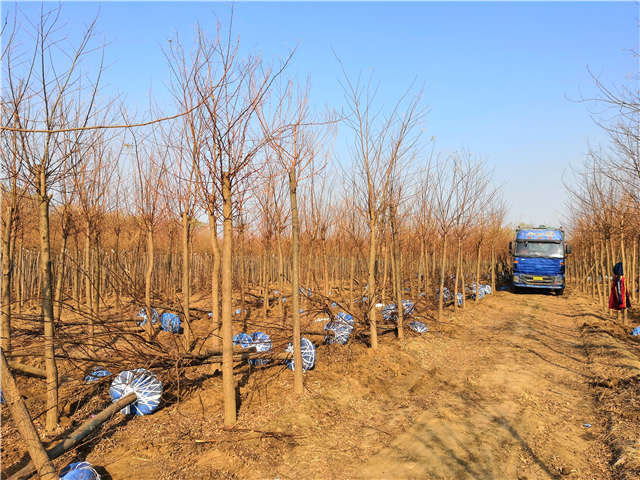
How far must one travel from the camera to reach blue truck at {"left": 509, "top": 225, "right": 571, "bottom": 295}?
1814 centimetres

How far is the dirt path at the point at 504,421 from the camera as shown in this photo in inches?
151

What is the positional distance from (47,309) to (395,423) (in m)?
3.95

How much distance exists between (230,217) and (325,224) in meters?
8.45

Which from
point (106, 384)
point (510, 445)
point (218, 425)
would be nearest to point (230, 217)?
point (218, 425)

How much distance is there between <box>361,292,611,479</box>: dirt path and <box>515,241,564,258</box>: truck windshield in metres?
9.98

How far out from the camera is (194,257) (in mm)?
20719

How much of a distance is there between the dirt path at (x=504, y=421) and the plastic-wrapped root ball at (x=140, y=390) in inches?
101

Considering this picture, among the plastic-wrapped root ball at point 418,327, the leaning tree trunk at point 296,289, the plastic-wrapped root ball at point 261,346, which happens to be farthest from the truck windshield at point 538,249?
the leaning tree trunk at point 296,289

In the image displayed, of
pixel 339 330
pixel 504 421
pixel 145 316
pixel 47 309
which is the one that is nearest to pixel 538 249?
pixel 339 330

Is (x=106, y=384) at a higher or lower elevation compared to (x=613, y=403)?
higher

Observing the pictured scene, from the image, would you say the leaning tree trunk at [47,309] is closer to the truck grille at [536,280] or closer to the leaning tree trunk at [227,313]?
the leaning tree trunk at [227,313]

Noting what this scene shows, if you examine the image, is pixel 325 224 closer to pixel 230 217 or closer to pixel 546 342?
pixel 546 342

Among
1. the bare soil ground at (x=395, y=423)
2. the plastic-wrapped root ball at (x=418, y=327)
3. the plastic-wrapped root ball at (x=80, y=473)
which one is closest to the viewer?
the plastic-wrapped root ball at (x=80, y=473)

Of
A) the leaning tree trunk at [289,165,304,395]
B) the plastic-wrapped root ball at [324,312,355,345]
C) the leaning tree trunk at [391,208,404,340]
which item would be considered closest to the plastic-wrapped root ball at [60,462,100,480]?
the leaning tree trunk at [289,165,304,395]
